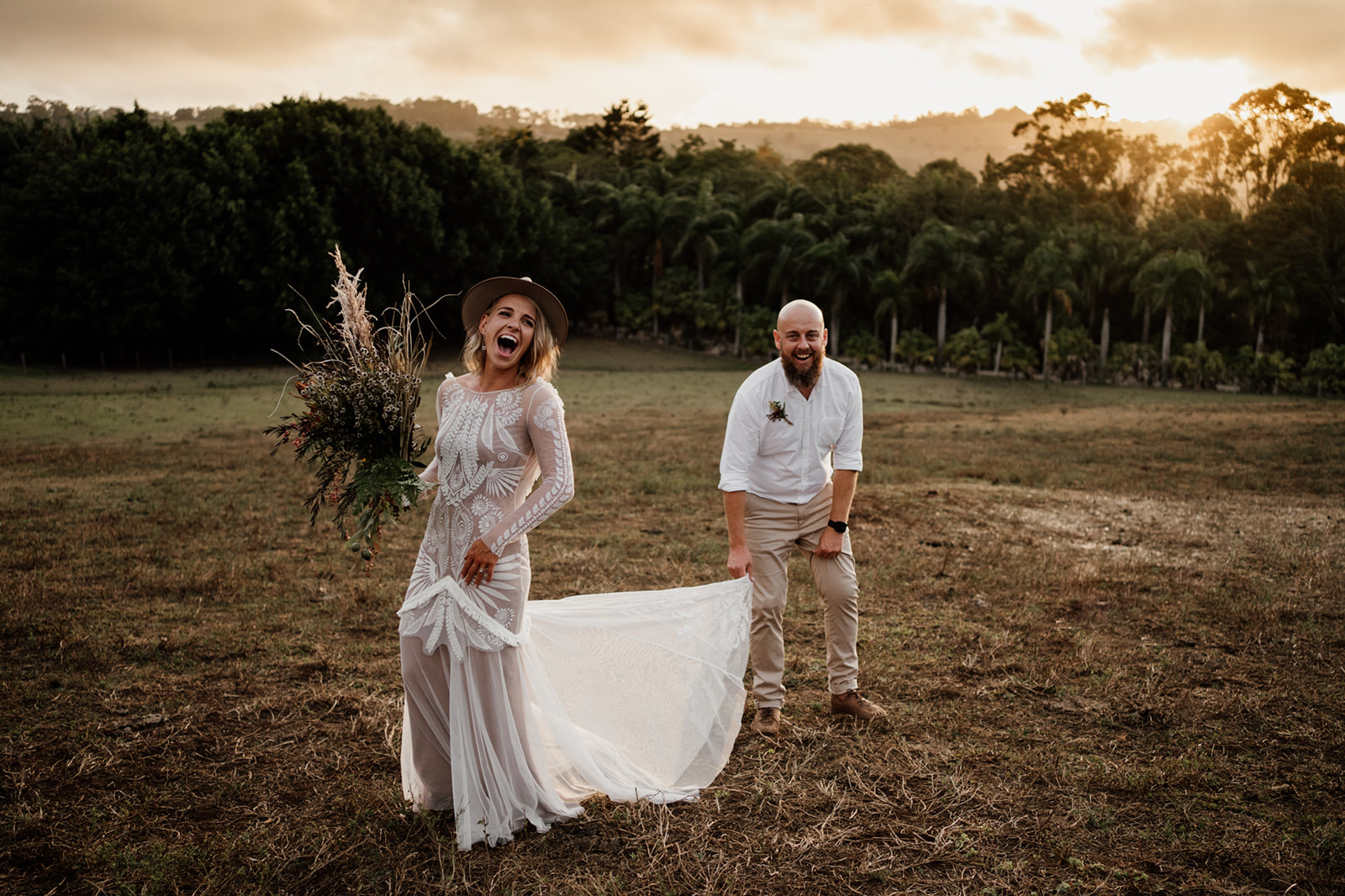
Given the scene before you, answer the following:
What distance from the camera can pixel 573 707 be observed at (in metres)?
4.58

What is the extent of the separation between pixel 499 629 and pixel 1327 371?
4946cm

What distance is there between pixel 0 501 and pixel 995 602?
12387 mm

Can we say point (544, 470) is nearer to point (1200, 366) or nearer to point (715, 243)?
point (1200, 366)

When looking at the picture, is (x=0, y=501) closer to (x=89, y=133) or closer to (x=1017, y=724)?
(x=1017, y=724)

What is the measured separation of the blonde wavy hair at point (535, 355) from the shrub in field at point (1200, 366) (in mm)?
48771

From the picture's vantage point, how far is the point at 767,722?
5.28 metres

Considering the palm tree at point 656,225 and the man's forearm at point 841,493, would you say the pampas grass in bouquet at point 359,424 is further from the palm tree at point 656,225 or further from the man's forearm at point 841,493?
the palm tree at point 656,225

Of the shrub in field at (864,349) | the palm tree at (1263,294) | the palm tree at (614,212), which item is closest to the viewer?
the palm tree at (1263,294)

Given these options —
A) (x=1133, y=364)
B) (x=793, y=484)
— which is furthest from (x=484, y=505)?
(x=1133, y=364)

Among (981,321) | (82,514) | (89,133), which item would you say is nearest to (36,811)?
(82,514)

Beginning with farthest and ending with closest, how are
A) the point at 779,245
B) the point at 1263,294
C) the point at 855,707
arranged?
the point at 779,245 < the point at 1263,294 < the point at 855,707

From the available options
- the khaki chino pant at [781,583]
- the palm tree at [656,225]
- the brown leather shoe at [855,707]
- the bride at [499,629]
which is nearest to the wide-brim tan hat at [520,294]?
the bride at [499,629]

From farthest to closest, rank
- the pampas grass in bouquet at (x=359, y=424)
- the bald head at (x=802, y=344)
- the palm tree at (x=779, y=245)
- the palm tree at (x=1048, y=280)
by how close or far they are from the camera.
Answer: the palm tree at (x=779, y=245)
the palm tree at (x=1048, y=280)
the bald head at (x=802, y=344)
the pampas grass in bouquet at (x=359, y=424)

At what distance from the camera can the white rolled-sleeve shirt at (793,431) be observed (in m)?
5.28
